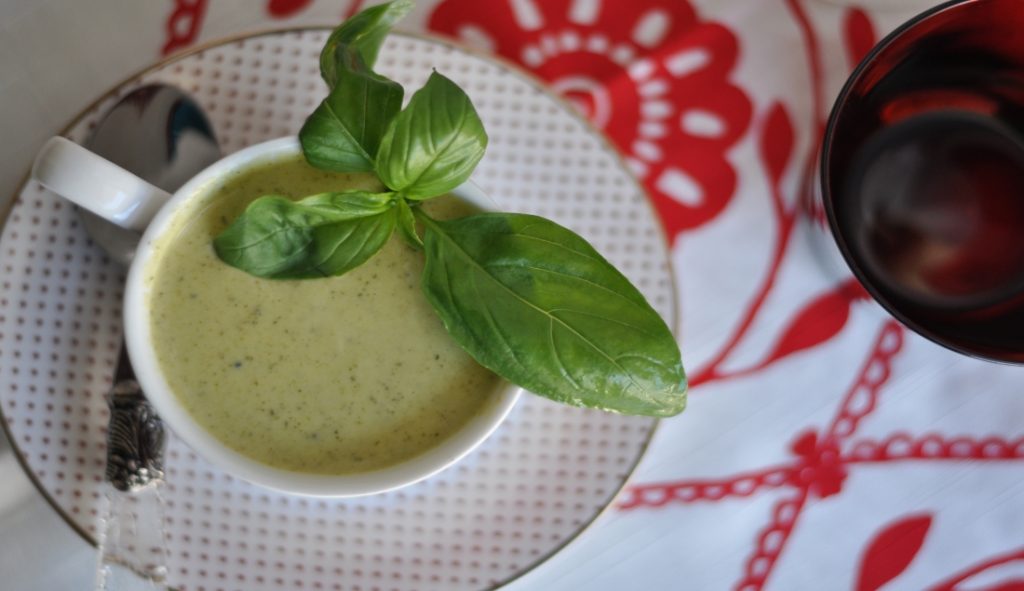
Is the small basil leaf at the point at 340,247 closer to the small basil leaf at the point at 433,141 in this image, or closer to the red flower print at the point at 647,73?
the small basil leaf at the point at 433,141

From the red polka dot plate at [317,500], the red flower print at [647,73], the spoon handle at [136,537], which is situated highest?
the red flower print at [647,73]

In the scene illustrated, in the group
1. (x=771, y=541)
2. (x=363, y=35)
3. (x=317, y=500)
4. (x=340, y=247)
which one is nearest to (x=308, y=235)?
(x=340, y=247)

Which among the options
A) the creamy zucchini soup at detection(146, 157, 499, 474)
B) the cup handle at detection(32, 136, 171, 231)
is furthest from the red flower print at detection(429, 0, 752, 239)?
the cup handle at detection(32, 136, 171, 231)

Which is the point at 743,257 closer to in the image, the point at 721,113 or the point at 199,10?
the point at 721,113

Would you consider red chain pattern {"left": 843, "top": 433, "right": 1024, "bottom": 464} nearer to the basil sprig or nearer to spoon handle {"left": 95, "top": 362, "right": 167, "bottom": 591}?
the basil sprig

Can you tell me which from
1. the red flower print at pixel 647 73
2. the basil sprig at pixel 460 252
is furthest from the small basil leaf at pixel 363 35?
the red flower print at pixel 647 73

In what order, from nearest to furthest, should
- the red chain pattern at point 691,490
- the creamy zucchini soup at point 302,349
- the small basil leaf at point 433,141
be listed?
the small basil leaf at point 433,141, the creamy zucchini soup at point 302,349, the red chain pattern at point 691,490

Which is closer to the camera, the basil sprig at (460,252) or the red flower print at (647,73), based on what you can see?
the basil sprig at (460,252)
